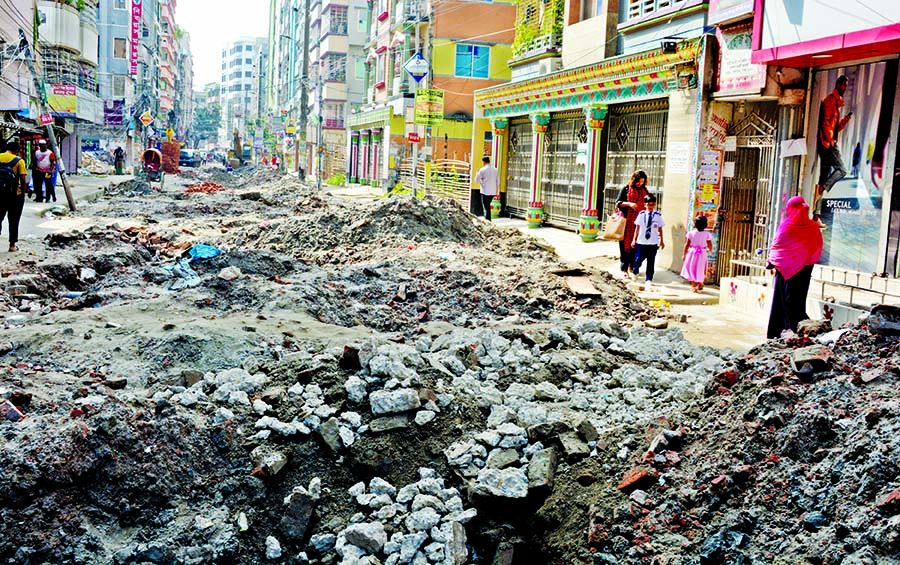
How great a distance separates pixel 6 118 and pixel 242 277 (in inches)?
839

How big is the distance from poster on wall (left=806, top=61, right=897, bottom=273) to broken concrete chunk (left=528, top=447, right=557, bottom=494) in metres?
8.06

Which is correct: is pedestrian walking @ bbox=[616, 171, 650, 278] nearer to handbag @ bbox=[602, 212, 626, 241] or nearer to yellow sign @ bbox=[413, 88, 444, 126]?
handbag @ bbox=[602, 212, 626, 241]

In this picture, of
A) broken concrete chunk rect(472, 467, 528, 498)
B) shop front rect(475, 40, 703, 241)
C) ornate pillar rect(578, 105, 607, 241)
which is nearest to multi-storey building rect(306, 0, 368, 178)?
shop front rect(475, 40, 703, 241)

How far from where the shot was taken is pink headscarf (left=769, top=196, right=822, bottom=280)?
9797 millimetres

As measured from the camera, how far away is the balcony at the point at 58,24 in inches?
1773

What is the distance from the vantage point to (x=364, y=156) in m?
55.2

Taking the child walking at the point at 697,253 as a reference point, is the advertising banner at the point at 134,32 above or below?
above

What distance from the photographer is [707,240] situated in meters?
14.2

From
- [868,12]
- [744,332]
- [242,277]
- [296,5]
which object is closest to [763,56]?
[868,12]

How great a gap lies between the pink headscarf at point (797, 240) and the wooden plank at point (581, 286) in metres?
3.07

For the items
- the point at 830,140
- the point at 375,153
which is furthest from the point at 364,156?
the point at 830,140

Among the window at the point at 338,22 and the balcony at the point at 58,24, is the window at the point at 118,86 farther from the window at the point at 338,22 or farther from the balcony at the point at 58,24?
the balcony at the point at 58,24

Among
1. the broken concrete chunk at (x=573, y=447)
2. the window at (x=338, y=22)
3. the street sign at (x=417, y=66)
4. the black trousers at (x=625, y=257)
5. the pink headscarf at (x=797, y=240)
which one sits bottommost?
the broken concrete chunk at (x=573, y=447)

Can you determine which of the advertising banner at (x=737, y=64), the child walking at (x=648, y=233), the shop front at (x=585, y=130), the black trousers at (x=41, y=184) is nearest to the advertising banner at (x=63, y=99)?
the black trousers at (x=41, y=184)
